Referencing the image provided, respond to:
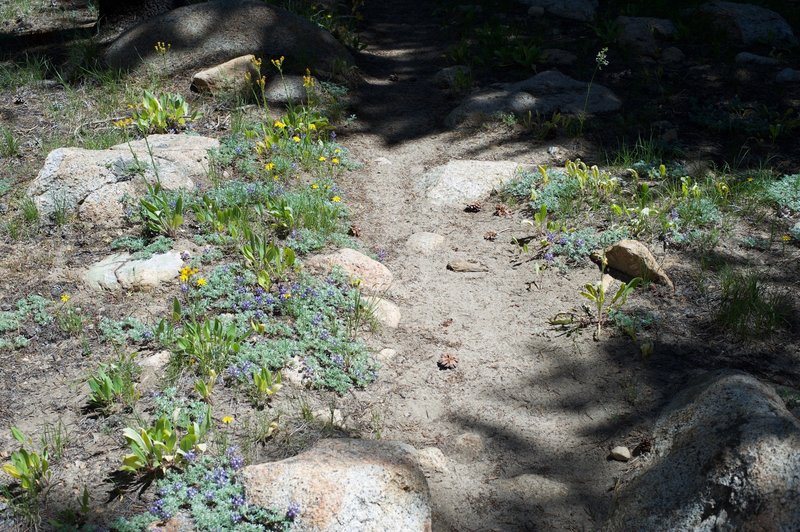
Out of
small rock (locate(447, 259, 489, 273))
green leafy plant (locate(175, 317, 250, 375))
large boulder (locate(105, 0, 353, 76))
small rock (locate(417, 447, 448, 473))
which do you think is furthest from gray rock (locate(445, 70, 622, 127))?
small rock (locate(417, 447, 448, 473))

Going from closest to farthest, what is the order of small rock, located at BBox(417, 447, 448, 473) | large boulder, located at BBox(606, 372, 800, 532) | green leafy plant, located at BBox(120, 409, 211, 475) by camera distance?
1. large boulder, located at BBox(606, 372, 800, 532)
2. green leafy plant, located at BBox(120, 409, 211, 475)
3. small rock, located at BBox(417, 447, 448, 473)

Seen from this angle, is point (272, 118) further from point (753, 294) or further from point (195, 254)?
point (753, 294)

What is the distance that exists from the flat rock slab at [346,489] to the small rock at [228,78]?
4.72 m

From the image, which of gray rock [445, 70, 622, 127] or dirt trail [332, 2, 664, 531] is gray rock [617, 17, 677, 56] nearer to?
gray rock [445, 70, 622, 127]

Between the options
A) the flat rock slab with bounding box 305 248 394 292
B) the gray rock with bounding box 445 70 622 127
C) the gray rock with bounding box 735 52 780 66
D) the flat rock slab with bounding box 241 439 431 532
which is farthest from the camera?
the gray rock with bounding box 735 52 780 66

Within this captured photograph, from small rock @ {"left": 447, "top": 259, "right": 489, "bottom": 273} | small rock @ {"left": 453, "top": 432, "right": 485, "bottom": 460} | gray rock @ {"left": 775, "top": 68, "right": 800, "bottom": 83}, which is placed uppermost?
gray rock @ {"left": 775, "top": 68, "right": 800, "bottom": 83}

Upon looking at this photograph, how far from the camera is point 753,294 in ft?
15.0

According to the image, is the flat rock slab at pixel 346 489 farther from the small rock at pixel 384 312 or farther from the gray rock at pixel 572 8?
the gray rock at pixel 572 8

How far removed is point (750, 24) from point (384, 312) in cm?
685

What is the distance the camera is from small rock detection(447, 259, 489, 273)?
17.5 feet

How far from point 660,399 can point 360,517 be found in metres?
1.88

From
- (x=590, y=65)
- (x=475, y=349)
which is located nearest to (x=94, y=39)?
(x=590, y=65)

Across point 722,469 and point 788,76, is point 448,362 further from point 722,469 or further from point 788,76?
point 788,76

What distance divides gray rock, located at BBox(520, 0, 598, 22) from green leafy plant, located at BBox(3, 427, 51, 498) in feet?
28.1
